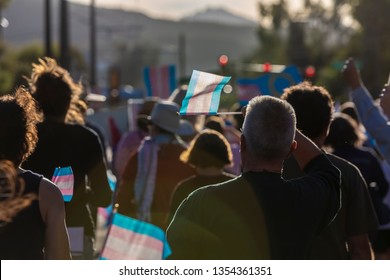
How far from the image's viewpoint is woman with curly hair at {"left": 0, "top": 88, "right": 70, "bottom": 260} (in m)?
3.68

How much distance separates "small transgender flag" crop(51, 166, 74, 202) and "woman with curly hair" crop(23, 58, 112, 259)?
136cm

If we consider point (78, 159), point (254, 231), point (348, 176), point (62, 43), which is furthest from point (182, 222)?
point (62, 43)

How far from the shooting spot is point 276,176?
365cm

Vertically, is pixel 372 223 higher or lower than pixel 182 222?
lower

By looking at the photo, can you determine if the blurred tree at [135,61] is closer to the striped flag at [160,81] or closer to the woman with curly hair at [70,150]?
the striped flag at [160,81]

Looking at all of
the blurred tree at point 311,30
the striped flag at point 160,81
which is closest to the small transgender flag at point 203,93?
Answer: the striped flag at point 160,81

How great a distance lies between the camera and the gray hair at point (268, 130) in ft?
11.9

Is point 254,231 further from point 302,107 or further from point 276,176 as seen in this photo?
point 302,107

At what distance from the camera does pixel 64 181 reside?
13.5ft

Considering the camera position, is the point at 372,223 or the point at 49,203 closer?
the point at 49,203

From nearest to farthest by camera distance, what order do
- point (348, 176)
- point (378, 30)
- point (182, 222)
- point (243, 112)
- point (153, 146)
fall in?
1. point (182, 222)
2. point (243, 112)
3. point (348, 176)
4. point (153, 146)
5. point (378, 30)

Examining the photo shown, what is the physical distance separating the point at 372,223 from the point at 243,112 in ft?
3.53

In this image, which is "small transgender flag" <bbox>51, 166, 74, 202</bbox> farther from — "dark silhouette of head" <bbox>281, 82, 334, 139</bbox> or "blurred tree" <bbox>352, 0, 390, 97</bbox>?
"blurred tree" <bbox>352, 0, 390, 97</bbox>

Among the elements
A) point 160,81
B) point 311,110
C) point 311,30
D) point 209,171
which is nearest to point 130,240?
point 209,171
